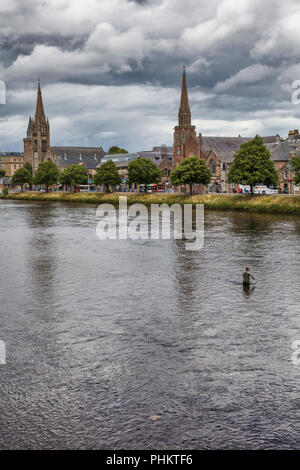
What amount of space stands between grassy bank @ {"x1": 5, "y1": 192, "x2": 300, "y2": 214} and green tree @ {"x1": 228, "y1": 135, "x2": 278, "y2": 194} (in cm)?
406

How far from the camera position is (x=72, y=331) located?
68.9ft

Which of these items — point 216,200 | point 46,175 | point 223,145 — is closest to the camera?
point 216,200

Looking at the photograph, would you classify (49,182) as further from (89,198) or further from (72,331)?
(72,331)

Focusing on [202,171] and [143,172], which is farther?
[143,172]

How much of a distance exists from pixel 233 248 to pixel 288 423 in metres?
32.2

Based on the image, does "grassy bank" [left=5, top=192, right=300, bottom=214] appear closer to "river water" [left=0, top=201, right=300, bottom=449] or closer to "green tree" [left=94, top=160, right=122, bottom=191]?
"green tree" [left=94, top=160, right=122, bottom=191]

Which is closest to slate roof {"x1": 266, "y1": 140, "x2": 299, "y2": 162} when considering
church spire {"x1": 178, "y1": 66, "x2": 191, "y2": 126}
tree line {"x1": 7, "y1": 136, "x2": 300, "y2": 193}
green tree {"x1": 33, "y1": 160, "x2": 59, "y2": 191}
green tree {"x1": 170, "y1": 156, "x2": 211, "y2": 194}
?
tree line {"x1": 7, "y1": 136, "x2": 300, "y2": 193}

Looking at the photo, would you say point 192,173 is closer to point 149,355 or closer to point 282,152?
point 282,152

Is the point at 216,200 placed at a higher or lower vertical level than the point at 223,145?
lower

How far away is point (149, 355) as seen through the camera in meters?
18.1

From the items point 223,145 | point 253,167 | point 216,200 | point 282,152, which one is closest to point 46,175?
point 223,145

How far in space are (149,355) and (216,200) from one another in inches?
3204

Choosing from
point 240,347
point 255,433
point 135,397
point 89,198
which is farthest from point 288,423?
point 89,198

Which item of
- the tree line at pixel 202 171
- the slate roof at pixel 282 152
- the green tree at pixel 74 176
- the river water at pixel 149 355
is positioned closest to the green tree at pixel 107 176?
the tree line at pixel 202 171
